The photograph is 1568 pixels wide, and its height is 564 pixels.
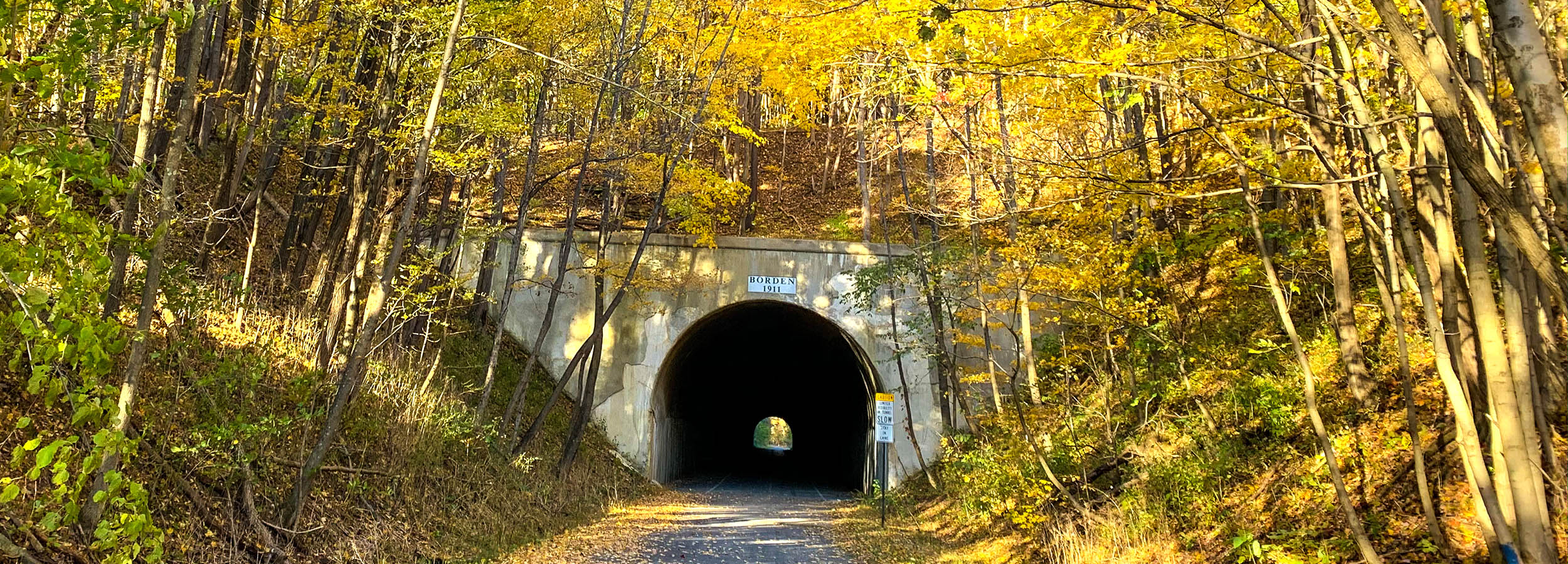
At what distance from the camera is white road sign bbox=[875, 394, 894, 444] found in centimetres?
1225

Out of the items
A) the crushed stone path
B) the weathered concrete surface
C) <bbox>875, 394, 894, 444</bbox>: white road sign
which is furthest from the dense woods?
the weathered concrete surface

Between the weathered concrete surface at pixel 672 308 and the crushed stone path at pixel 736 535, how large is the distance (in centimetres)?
201

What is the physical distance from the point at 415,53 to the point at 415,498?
12.9ft

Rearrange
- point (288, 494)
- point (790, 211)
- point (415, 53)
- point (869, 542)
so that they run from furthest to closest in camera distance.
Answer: point (790, 211), point (869, 542), point (415, 53), point (288, 494)

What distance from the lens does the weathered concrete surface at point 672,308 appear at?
16.2 metres

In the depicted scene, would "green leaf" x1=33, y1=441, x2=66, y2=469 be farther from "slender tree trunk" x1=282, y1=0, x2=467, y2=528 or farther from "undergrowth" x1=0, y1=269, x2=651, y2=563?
"slender tree trunk" x1=282, y1=0, x2=467, y2=528

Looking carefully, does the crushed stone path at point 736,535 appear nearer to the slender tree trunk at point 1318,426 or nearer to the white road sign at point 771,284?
the white road sign at point 771,284

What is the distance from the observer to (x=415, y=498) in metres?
8.29

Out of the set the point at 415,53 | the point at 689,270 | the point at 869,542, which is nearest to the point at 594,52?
the point at 415,53

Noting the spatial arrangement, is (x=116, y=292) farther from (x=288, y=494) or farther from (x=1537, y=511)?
(x=1537, y=511)

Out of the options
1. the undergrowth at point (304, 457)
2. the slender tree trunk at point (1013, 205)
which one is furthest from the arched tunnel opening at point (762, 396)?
the undergrowth at point (304, 457)

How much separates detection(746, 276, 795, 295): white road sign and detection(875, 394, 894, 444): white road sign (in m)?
4.59

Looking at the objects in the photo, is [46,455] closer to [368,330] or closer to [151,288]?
[151,288]

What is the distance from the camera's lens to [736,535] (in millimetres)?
10672
